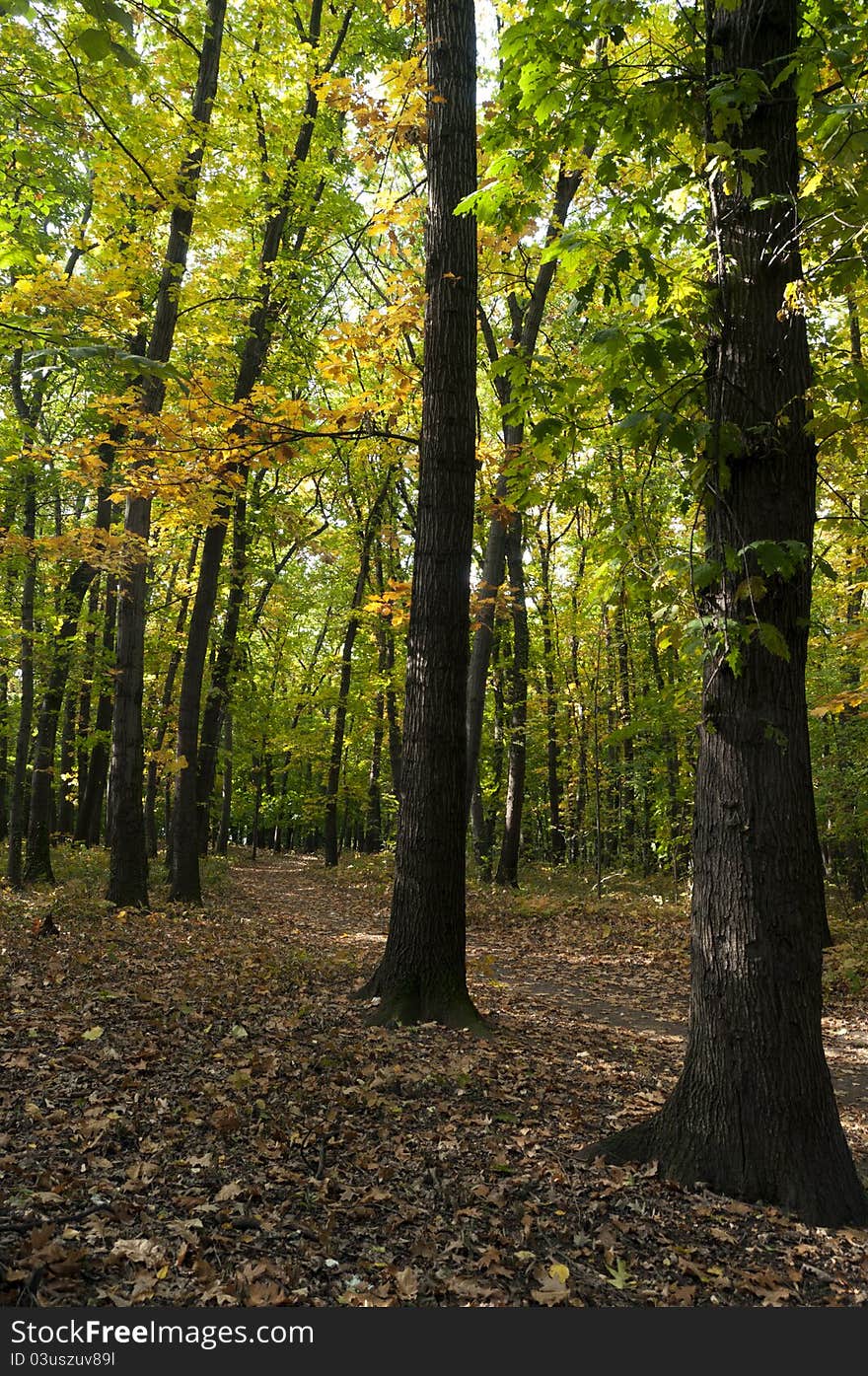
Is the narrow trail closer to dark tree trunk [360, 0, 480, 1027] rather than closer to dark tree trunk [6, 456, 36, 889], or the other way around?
dark tree trunk [360, 0, 480, 1027]

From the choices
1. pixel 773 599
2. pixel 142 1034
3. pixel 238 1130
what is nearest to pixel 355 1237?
pixel 238 1130

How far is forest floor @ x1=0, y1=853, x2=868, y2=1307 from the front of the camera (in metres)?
3.04

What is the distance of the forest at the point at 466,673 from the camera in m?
3.49

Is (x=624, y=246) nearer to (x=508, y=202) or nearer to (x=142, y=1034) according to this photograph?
(x=508, y=202)

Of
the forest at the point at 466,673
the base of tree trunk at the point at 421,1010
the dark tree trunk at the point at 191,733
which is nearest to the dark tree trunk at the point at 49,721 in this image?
the forest at the point at 466,673

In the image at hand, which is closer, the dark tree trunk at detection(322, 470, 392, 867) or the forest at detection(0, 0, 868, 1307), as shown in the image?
the forest at detection(0, 0, 868, 1307)

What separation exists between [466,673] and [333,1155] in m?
3.63

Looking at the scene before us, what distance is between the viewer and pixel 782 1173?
3842mm

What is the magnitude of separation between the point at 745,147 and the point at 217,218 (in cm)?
833

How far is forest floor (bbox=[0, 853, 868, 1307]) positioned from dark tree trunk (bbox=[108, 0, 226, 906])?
8.93 ft

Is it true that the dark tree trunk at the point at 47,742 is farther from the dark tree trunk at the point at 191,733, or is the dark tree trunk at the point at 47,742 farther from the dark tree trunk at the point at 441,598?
the dark tree trunk at the point at 441,598

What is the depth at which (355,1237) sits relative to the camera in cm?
331

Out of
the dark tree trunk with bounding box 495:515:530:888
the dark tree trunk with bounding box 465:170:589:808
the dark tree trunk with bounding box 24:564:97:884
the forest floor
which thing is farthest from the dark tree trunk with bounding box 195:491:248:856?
the forest floor

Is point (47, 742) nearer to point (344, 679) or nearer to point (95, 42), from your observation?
point (344, 679)
